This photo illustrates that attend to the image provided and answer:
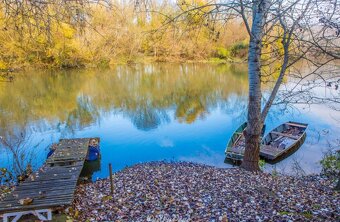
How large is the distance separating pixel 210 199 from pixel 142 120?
10.7m

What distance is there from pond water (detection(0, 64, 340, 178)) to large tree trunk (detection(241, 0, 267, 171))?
918 millimetres

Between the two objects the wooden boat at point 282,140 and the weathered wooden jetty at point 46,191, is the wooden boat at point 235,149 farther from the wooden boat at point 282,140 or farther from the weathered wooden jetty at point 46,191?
the weathered wooden jetty at point 46,191

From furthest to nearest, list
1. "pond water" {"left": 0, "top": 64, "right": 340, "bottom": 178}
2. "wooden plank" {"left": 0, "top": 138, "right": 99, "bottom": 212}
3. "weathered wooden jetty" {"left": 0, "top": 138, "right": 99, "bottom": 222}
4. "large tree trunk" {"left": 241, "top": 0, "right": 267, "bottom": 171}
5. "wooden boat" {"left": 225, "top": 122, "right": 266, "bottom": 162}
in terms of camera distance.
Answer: "pond water" {"left": 0, "top": 64, "right": 340, "bottom": 178}, "wooden boat" {"left": 225, "top": 122, "right": 266, "bottom": 162}, "large tree trunk" {"left": 241, "top": 0, "right": 267, "bottom": 171}, "wooden plank" {"left": 0, "top": 138, "right": 99, "bottom": 212}, "weathered wooden jetty" {"left": 0, "top": 138, "right": 99, "bottom": 222}

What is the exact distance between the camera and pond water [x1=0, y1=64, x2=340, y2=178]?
10.8m

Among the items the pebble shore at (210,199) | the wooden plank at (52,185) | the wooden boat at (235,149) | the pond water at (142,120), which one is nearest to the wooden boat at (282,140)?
the pond water at (142,120)

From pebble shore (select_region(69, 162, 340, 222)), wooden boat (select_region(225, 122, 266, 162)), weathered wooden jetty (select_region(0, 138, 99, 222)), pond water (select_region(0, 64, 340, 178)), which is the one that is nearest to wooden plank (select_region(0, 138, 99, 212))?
weathered wooden jetty (select_region(0, 138, 99, 222))

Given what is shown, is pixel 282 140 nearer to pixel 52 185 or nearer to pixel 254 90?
pixel 254 90

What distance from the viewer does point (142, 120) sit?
15.3 m

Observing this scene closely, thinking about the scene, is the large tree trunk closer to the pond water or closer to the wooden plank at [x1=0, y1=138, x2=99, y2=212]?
the pond water

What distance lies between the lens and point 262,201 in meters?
4.55

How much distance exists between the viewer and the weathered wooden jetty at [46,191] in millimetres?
4762

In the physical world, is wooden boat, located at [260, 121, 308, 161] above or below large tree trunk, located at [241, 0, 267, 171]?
below

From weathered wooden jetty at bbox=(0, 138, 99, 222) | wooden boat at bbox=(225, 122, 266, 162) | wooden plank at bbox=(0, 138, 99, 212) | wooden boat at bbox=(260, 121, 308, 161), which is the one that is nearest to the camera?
weathered wooden jetty at bbox=(0, 138, 99, 222)

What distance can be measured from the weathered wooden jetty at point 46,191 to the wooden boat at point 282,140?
7068 millimetres
